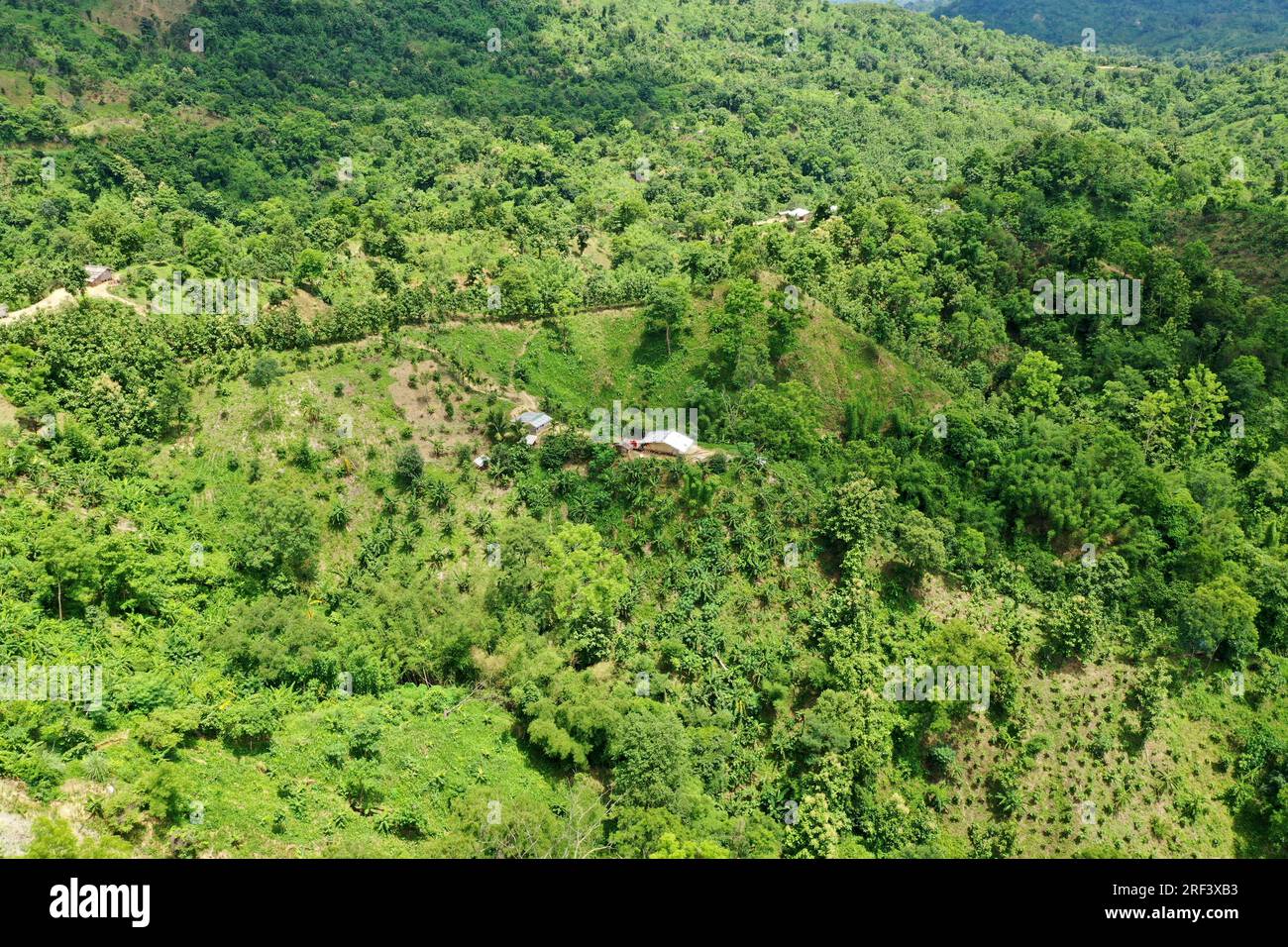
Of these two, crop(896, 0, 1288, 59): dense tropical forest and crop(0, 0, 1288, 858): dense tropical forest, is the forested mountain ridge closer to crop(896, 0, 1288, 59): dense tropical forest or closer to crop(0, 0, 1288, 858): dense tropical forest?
crop(896, 0, 1288, 59): dense tropical forest

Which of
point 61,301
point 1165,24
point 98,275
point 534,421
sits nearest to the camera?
point 61,301

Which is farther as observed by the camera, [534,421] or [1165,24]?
[1165,24]

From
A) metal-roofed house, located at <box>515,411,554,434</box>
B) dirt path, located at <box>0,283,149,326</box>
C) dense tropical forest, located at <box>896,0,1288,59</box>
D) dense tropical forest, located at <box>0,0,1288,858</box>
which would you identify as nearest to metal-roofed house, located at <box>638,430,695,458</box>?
dense tropical forest, located at <box>0,0,1288,858</box>

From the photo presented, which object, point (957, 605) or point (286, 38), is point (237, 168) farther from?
point (957, 605)

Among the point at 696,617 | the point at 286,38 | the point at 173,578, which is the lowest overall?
the point at 696,617

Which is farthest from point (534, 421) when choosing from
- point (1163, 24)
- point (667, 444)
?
point (1163, 24)

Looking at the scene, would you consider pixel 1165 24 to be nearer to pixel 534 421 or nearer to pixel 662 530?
pixel 534 421

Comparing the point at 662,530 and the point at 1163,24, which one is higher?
the point at 1163,24

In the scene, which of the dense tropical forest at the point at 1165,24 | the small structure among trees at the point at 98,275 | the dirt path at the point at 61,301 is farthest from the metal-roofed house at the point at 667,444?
the dense tropical forest at the point at 1165,24
